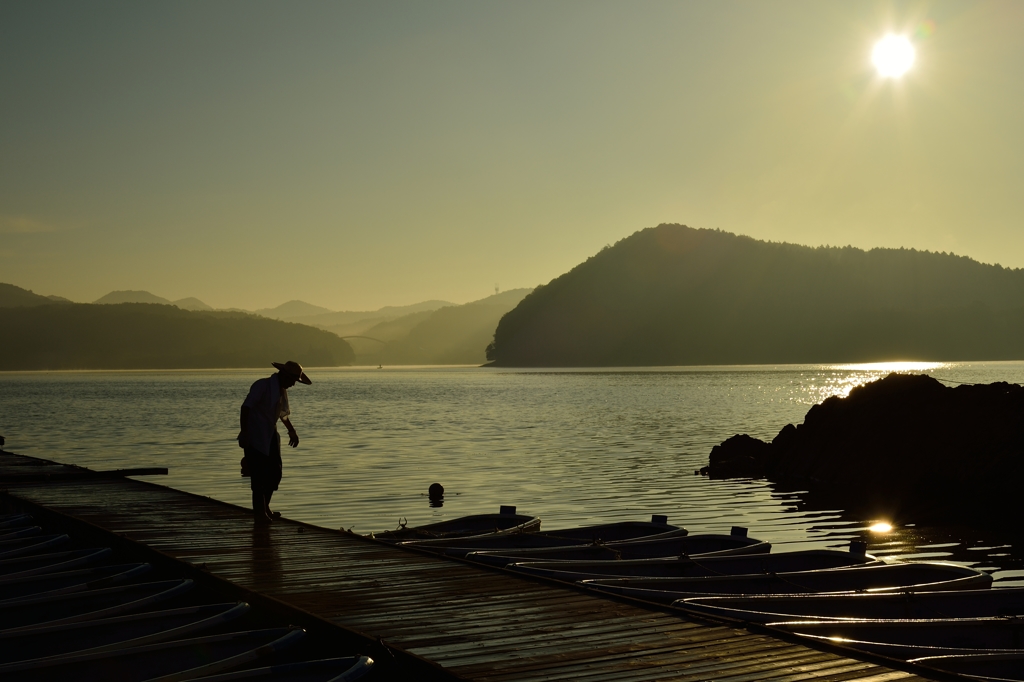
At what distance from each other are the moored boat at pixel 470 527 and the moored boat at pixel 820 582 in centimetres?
588

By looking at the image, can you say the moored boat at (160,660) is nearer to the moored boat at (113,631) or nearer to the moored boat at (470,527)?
the moored boat at (113,631)

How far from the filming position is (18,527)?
15773 millimetres

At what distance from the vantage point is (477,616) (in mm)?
8375

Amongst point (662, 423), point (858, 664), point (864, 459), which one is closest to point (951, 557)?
point (864, 459)

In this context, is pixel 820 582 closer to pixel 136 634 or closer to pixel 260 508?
pixel 260 508

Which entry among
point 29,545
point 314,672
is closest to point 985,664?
point 314,672

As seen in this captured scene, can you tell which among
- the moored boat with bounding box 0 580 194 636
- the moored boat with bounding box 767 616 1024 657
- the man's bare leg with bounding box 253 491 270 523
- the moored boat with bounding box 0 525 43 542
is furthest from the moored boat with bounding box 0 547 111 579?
the moored boat with bounding box 767 616 1024 657

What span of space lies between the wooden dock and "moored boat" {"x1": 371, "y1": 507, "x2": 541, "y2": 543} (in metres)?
3.73

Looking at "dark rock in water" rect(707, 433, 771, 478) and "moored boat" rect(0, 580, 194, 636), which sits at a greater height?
"moored boat" rect(0, 580, 194, 636)

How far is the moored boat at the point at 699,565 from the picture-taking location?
40.0ft

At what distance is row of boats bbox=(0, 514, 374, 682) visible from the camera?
6.88 metres

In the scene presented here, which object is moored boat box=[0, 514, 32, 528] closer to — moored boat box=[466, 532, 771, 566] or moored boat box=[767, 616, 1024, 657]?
moored boat box=[466, 532, 771, 566]

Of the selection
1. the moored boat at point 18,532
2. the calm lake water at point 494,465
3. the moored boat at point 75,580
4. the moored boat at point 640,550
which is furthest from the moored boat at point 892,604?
the moored boat at point 18,532

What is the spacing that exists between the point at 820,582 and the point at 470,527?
26.2 ft
